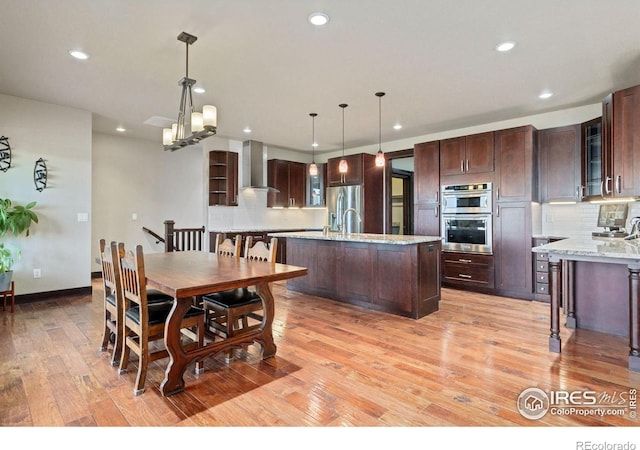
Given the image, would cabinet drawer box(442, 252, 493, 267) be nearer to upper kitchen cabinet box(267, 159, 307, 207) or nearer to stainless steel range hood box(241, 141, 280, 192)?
upper kitchen cabinet box(267, 159, 307, 207)

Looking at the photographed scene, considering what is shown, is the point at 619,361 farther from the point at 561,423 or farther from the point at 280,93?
the point at 280,93

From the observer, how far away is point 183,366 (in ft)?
7.20

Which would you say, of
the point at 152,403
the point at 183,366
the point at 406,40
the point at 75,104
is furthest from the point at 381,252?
the point at 75,104

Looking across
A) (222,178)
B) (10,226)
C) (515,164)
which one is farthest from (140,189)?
(515,164)

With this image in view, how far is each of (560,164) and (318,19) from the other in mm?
3907

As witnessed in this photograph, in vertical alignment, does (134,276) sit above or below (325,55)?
below

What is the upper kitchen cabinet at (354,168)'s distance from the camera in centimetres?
652

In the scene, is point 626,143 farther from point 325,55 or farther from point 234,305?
point 234,305

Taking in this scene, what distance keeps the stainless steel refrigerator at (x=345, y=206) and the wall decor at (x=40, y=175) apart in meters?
4.45

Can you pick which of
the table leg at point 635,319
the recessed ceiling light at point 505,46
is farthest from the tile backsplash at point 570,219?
the recessed ceiling light at point 505,46

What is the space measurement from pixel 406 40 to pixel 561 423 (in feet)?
9.48

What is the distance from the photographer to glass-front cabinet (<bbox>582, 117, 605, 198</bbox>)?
4.04m

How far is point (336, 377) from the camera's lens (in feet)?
7.73
